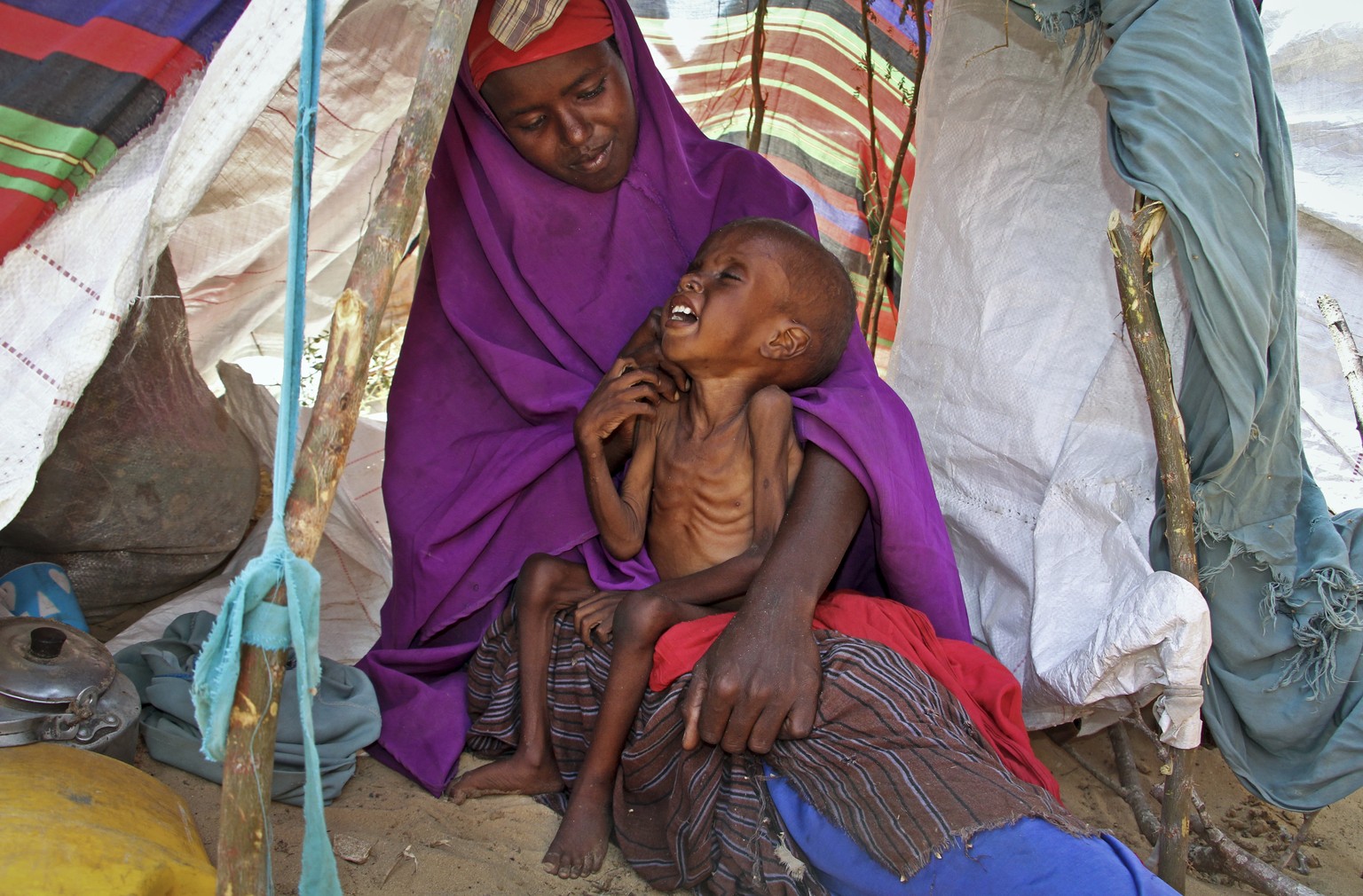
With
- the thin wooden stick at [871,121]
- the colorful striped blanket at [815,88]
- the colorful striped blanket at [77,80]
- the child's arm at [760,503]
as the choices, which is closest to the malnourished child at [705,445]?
the child's arm at [760,503]

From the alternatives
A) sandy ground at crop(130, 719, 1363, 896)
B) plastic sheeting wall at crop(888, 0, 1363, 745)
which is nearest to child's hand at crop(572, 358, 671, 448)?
sandy ground at crop(130, 719, 1363, 896)

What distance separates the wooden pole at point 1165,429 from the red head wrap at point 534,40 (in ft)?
4.02

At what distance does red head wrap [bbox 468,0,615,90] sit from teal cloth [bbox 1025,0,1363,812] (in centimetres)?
100

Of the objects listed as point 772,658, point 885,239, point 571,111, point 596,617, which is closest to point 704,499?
point 596,617

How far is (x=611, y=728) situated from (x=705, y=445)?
0.62 meters

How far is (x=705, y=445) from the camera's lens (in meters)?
2.38

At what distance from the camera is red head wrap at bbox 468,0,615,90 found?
246 centimetres

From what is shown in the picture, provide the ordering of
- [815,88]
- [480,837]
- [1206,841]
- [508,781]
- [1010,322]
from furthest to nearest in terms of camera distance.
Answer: [815,88] → [1010,322] → [1206,841] → [508,781] → [480,837]

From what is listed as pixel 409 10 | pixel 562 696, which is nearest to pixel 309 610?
pixel 562 696

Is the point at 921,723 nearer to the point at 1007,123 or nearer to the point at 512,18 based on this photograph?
the point at 512,18

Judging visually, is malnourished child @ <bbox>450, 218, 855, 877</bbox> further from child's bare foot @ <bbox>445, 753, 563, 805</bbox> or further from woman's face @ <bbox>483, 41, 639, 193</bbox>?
woman's face @ <bbox>483, 41, 639, 193</bbox>

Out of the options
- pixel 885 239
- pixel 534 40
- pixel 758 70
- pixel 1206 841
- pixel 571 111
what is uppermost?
pixel 758 70

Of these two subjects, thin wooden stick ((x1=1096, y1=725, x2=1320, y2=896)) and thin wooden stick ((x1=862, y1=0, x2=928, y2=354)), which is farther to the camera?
thin wooden stick ((x1=862, y1=0, x2=928, y2=354))

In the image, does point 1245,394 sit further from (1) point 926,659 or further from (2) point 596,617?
(2) point 596,617
